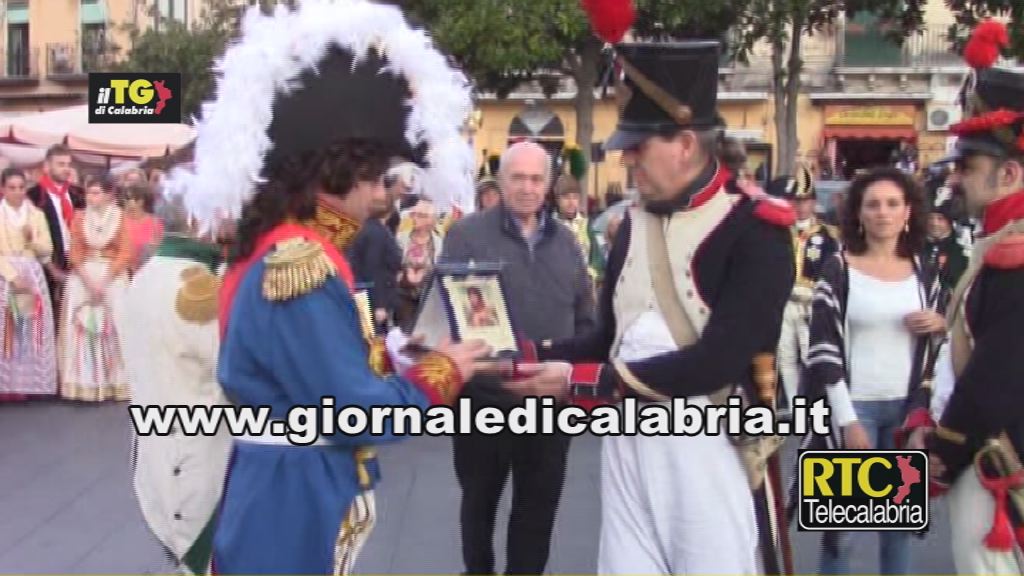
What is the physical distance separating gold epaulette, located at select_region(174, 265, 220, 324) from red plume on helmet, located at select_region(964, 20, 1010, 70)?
2432 millimetres

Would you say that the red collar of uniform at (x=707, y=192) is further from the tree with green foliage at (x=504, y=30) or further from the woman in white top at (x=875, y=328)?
the tree with green foliage at (x=504, y=30)

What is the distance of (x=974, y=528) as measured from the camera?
348cm

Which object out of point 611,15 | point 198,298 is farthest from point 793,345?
point 198,298

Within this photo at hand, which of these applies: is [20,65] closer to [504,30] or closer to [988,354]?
[504,30]

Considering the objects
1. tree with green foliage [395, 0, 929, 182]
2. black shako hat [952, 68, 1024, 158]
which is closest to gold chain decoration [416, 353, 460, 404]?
black shako hat [952, 68, 1024, 158]

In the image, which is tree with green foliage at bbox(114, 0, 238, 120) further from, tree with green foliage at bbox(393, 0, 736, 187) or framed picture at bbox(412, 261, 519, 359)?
framed picture at bbox(412, 261, 519, 359)

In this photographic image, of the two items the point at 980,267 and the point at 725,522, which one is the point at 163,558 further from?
the point at 980,267

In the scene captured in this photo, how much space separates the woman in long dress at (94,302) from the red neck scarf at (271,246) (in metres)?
7.24

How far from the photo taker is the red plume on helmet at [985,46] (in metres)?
3.88

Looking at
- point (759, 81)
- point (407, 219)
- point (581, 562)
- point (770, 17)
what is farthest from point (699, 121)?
point (759, 81)

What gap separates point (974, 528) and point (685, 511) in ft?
2.76

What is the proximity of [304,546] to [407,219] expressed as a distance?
7.36m

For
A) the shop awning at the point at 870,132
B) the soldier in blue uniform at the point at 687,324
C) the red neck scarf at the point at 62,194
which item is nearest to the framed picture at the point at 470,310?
the soldier in blue uniform at the point at 687,324

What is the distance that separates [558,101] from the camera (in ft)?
115
